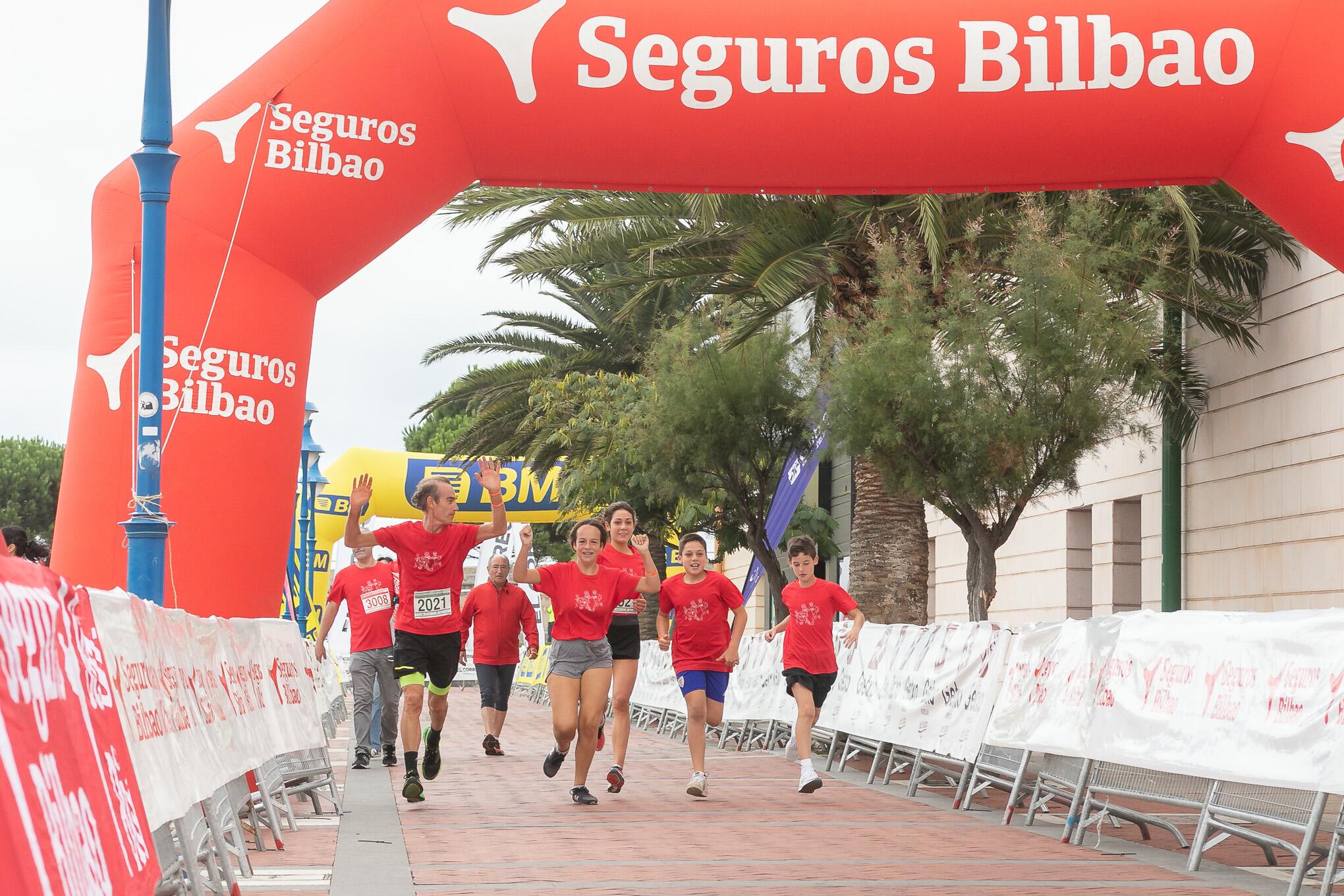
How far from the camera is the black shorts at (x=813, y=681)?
487 inches

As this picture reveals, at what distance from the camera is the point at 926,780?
43.1 ft

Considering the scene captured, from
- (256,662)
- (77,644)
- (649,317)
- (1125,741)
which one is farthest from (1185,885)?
(649,317)

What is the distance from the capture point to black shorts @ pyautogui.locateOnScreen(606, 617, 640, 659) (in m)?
12.4

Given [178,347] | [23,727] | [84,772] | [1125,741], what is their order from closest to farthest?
[23,727] < [84,772] < [1125,741] < [178,347]

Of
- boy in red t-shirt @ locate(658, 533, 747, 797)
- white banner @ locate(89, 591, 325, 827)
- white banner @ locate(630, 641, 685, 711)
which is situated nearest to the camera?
white banner @ locate(89, 591, 325, 827)

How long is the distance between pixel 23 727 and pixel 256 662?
6.24 meters

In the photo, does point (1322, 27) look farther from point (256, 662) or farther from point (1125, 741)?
point (256, 662)

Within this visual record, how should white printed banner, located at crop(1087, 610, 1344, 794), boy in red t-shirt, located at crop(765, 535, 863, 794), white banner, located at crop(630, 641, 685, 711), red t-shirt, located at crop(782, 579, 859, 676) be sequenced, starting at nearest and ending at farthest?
white printed banner, located at crop(1087, 610, 1344, 794), boy in red t-shirt, located at crop(765, 535, 863, 794), red t-shirt, located at crop(782, 579, 859, 676), white banner, located at crop(630, 641, 685, 711)

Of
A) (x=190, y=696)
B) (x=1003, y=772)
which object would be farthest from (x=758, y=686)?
(x=190, y=696)

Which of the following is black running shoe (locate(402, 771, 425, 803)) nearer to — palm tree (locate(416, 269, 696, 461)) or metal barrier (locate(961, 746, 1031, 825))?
metal barrier (locate(961, 746, 1031, 825))

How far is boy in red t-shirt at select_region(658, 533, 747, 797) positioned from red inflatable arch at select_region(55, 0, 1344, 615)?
288 centimetres

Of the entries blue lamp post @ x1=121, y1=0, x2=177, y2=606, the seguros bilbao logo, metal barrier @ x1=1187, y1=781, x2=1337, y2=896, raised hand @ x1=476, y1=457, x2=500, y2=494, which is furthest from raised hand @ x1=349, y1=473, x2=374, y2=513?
metal barrier @ x1=1187, y1=781, x2=1337, y2=896

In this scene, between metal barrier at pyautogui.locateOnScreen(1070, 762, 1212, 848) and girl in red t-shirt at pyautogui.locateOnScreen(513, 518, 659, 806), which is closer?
metal barrier at pyautogui.locateOnScreen(1070, 762, 1212, 848)

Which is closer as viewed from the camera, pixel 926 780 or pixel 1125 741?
pixel 1125 741
